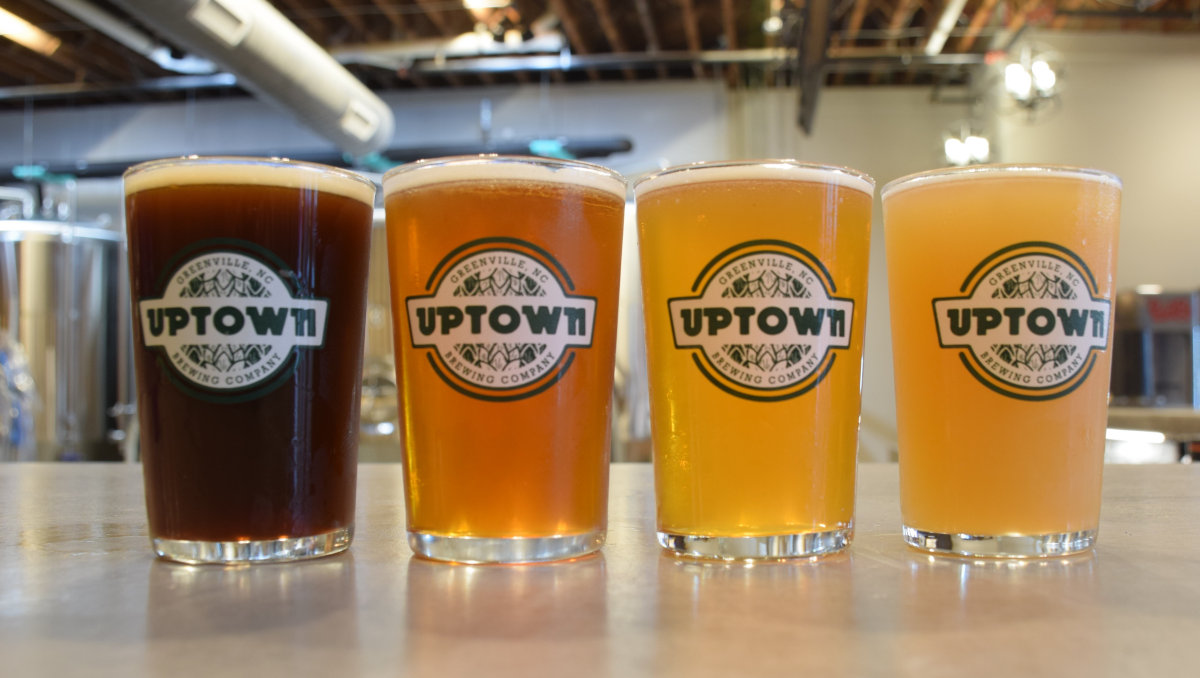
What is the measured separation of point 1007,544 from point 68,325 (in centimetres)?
515

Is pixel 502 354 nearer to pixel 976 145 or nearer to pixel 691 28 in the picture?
pixel 976 145

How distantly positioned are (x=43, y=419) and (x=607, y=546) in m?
4.94

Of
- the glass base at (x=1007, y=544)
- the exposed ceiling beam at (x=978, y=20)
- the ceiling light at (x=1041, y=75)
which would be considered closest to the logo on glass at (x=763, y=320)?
the glass base at (x=1007, y=544)

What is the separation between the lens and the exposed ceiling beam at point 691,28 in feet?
18.1

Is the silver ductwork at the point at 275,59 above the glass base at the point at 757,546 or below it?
above

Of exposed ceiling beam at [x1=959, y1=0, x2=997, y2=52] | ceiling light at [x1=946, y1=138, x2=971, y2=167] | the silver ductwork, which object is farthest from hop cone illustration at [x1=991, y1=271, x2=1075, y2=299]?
exposed ceiling beam at [x1=959, y1=0, x2=997, y2=52]

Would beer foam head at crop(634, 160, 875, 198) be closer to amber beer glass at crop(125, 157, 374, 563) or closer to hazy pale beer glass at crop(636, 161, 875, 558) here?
hazy pale beer glass at crop(636, 161, 875, 558)

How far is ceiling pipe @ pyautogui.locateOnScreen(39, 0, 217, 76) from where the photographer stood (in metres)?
4.76

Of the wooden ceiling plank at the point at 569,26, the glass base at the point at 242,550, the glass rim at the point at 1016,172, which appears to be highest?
the wooden ceiling plank at the point at 569,26

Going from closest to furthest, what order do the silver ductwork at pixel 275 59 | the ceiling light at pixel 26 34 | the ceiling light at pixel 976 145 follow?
1. the silver ductwork at pixel 275 59
2. the ceiling light at pixel 976 145
3. the ceiling light at pixel 26 34

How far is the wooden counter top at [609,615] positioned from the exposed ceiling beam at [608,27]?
524 cm

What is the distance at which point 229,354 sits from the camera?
19.6 inches

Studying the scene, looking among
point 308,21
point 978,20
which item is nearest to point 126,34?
point 308,21

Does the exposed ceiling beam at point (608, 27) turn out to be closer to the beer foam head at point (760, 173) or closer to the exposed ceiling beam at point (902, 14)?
the exposed ceiling beam at point (902, 14)
